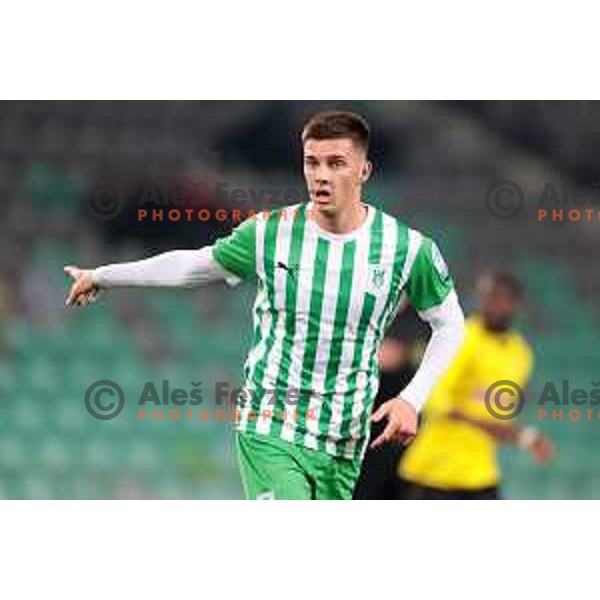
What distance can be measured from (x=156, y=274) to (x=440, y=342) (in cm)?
92

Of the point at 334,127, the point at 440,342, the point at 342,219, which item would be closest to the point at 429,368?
the point at 440,342

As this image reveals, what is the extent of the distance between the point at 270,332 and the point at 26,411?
3304 millimetres

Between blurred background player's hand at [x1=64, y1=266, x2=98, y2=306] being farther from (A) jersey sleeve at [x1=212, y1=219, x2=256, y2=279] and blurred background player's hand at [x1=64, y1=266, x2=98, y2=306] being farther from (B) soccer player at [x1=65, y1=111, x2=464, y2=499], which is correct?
(A) jersey sleeve at [x1=212, y1=219, x2=256, y2=279]

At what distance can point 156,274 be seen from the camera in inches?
182

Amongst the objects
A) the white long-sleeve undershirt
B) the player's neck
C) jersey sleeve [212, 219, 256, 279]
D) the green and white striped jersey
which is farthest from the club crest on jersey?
jersey sleeve [212, 219, 256, 279]

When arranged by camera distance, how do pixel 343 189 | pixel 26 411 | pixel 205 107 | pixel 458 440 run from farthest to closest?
1. pixel 26 411
2. pixel 205 107
3. pixel 458 440
4. pixel 343 189

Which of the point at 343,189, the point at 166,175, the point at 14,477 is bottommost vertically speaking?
the point at 14,477

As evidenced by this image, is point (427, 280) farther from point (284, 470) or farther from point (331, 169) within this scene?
point (284, 470)

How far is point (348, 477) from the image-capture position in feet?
15.1

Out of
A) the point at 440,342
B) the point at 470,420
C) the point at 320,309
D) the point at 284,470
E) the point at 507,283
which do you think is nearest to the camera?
the point at 284,470

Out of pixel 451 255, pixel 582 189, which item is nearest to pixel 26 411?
pixel 451 255

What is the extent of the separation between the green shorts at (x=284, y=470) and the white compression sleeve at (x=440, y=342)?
36cm

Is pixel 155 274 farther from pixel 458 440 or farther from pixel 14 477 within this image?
pixel 14 477

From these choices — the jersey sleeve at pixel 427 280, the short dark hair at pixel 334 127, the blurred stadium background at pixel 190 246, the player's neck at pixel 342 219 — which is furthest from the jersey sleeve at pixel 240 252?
the blurred stadium background at pixel 190 246
